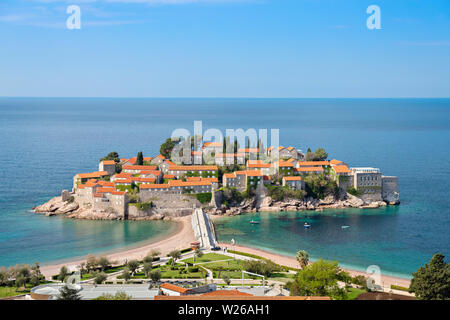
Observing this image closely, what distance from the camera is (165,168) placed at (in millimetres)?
48781

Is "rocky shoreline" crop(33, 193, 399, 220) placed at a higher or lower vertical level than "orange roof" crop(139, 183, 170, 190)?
lower

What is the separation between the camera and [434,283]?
23031 millimetres

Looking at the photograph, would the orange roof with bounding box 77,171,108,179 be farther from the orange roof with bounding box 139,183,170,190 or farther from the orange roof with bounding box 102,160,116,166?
the orange roof with bounding box 139,183,170,190

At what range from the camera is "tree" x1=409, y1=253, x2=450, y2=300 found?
2277 centimetres

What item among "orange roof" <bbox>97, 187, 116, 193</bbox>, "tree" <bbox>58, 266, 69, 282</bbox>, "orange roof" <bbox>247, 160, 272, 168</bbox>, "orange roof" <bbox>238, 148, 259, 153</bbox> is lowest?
"tree" <bbox>58, 266, 69, 282</bbox>

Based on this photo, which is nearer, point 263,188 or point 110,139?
point 263,188

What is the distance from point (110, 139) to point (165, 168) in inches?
2038

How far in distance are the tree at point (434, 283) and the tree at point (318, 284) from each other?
3988 mm

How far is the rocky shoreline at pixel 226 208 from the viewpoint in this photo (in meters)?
43.2

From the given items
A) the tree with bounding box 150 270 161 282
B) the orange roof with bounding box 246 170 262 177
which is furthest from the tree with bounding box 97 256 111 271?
the orange roof with bounding box 246 170 262 177

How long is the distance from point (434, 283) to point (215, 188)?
25009mm

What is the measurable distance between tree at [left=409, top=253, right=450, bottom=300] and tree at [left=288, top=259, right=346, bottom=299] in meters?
3.99
